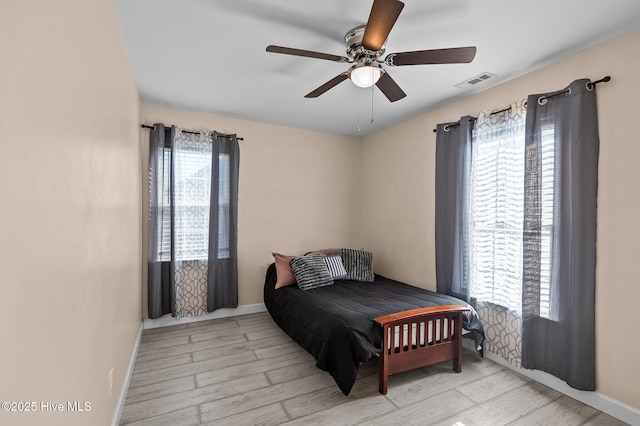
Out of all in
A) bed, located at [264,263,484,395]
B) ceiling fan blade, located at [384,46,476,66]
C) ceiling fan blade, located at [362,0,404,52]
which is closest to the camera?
ceiling fan blade, located at [362,0,404,52]

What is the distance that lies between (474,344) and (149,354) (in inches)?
126

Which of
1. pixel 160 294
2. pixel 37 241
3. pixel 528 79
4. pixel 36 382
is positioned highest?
pixel 528 79

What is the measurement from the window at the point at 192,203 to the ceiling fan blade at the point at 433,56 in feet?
8.62

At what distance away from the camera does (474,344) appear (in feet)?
9.77

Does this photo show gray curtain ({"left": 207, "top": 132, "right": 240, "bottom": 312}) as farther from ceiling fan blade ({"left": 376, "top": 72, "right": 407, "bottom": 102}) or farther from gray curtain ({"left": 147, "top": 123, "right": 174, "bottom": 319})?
ceiling fan blade ({"left": 376, "top": 72, "right": 407, "bottom": 102})

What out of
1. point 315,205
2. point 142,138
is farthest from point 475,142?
A: point 142,138

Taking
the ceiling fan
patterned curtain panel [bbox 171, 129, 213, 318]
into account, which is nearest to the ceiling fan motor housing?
the ceiling fan

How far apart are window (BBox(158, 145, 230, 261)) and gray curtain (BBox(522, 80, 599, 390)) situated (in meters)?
3.28

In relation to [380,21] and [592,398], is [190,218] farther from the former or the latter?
[592,398]

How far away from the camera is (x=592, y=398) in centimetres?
Answer: 216

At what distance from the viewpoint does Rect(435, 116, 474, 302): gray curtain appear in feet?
10.1

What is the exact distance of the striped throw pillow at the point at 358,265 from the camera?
3904 millimetres

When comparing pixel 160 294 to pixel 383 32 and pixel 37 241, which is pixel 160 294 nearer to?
pixel 37 241

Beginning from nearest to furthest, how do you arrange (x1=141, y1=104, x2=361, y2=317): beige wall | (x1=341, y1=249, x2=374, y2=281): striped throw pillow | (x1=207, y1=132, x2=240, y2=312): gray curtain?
(x1=207, y1=132, x2=240, y2=312): gray curtain < (x1=341, y1=249, x2=374, y2=281): striped throw pillow < (x1=141, y1=104, x2=361, y2=317): beige wall
